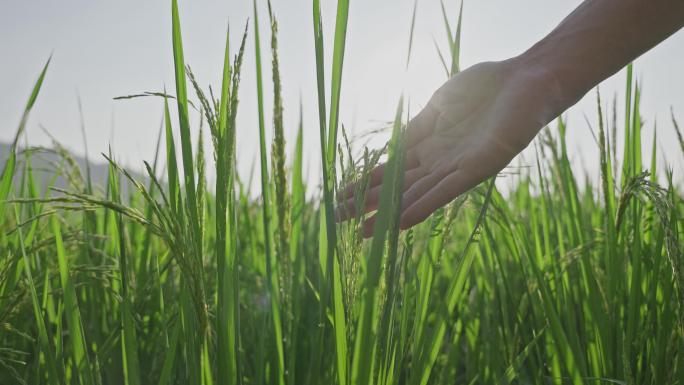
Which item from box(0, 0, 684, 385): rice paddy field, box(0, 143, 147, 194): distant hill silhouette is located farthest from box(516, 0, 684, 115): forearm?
box(0, 143, 147, 194): distant hill silhouette

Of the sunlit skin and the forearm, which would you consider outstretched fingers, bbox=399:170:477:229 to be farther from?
the forearm

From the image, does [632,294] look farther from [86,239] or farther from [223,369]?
[86,239]

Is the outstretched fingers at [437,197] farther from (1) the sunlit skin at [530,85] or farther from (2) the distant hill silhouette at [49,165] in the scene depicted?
(2) the distant hill silhouette at [49,165]

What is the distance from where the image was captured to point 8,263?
1136 mm

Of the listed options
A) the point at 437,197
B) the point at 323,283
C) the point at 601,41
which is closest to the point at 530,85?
the point at 601,41

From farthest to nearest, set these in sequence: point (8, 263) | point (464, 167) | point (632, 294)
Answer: point (632, 294)
point (464, 167)
point (8, 263)

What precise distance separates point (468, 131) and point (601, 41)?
409 millimetres

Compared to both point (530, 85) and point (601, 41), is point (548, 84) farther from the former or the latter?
point (601, 41)

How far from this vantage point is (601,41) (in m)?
1.39

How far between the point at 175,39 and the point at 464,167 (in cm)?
70

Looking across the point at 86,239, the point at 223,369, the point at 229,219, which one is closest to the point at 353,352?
the point at 223,369

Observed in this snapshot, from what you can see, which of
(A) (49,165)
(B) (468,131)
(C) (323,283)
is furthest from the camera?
(A) (49,165)

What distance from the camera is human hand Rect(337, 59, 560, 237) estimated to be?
127cm

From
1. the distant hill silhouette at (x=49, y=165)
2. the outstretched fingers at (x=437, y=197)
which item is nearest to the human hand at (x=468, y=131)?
the outstretched fingers at (x=437, y=197)
